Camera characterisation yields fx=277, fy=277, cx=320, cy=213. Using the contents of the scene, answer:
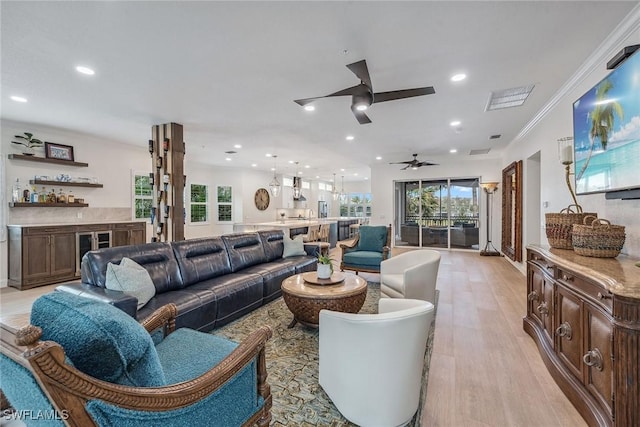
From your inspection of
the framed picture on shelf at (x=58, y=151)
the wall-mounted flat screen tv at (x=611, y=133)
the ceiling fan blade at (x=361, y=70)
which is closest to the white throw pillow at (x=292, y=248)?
the ceiling fan blade at (x=361, y=70)

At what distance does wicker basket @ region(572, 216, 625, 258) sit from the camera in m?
1.96

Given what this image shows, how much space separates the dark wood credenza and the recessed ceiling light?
461 cm

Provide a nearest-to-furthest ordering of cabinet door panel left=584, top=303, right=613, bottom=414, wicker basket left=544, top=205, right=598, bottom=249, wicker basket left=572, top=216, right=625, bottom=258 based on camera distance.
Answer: cabinet door panel left=584, top=303, right=613, bottom=414, wicker basket left=572, top=216, right=625, bottom=258, wicker basket left=544, top=205, right=598, bottom=249

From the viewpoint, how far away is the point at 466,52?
2596mm

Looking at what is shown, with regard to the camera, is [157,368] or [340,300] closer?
[157,368]

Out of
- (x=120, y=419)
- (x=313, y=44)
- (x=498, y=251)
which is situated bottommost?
(x=498, y=251)

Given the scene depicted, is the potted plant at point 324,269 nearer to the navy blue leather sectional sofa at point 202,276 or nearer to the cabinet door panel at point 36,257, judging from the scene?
the navy blue leather sectional sofa at point 202,276

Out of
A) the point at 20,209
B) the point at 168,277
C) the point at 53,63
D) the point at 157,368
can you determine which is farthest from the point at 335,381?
the point at 20,209

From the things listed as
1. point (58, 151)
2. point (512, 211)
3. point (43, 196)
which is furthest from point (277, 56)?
point (512, 211)

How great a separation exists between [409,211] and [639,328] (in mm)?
7888

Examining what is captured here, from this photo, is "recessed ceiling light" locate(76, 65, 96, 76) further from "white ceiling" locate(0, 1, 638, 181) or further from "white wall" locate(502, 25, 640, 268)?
"white wall" locate(502, 25, 640, 268)

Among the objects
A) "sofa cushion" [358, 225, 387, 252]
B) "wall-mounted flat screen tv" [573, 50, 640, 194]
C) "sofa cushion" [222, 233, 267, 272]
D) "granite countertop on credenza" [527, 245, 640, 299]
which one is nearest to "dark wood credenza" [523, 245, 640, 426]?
"granite countertop on credenza" [527, 245, 640, 299]

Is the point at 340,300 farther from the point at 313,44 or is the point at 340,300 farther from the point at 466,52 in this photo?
the point at 466,52

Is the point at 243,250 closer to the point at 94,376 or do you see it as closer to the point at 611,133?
the point at 94,376
